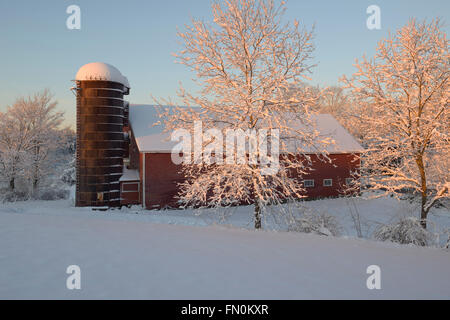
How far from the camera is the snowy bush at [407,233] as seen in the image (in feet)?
23.5

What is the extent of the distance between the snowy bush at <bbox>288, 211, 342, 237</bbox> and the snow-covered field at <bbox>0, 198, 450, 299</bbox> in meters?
1.83

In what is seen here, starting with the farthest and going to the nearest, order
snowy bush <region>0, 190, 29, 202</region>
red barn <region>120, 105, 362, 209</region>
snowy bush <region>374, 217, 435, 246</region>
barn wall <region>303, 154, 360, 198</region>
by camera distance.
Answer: snowy bush <region>0, 190, 29, 202</region> → barn wall <region>303, 154, 360, 198</region> → red barn <region>120, 105, 362, 209</region> → snowy bush <region>374, 217, 435, 246</region>

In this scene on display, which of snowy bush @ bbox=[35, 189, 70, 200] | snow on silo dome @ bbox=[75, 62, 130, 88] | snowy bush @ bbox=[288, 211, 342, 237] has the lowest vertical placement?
snowy bush @ bbox=[35, 189, 70, 200]

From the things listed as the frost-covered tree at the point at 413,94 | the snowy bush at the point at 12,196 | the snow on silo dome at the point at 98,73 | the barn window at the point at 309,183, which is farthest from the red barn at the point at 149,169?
the snowy bush at the point at 12,196

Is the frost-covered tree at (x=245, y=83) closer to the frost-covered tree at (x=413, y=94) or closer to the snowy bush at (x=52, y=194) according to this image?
the frost-covered tree at (x=413, y=94)

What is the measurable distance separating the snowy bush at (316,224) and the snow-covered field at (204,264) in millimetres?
1828

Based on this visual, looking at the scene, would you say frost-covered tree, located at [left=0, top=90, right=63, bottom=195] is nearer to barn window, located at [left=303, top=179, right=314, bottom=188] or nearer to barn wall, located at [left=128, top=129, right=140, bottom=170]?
barn wall, located at [left=128, top=129, right=140, bottom=170]

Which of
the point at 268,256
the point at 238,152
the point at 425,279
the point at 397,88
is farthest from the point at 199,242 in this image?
the point at 397,88

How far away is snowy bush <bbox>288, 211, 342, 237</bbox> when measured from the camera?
26.3ft

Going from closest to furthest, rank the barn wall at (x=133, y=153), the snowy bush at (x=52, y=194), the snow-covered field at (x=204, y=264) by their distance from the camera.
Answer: the snow-covered field at (x=204, y=264)
the barn wall at (x=133, y=153)
the snowy bush at (x=52, y=194)

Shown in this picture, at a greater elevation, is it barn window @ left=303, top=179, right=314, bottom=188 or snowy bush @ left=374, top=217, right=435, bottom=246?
barn window @ left=303, top=179, right=314, bottom=188

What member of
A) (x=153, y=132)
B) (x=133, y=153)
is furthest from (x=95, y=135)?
(x=133, y=153)

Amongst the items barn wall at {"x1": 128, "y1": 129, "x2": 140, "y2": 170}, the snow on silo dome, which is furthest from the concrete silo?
barn wall at {"x1": 128, "y1": 129, "x2": 140, "y2": 170}

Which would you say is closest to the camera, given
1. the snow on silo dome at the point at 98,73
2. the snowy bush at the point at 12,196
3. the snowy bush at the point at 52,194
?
the snow on silo dome at the point at 98,73
